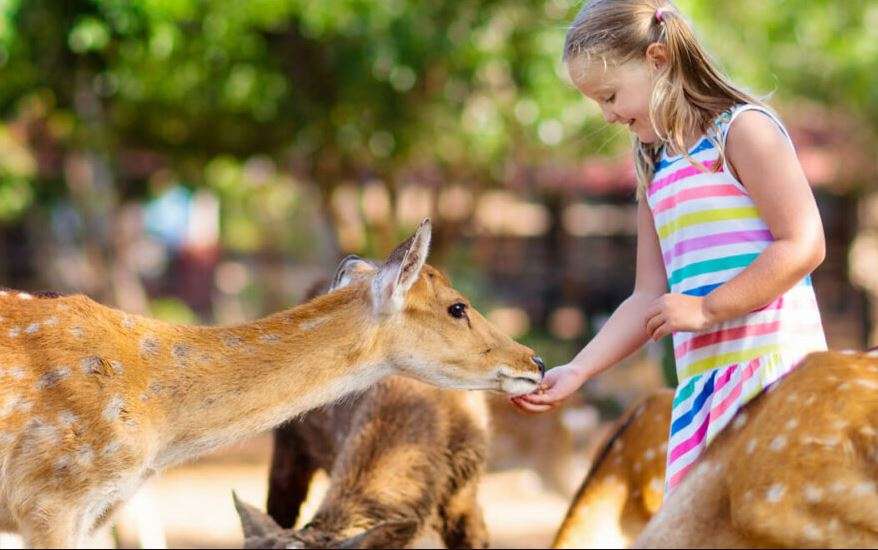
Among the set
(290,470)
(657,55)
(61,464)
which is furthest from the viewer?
(290,470)

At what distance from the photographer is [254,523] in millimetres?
4797

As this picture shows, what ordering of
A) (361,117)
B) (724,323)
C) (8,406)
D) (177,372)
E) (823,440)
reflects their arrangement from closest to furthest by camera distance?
1. (823,440)
2. (724,323)
3. (8,406)
4. (177,372)
5. (361,117)

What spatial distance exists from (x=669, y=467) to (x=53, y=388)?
1871 mm

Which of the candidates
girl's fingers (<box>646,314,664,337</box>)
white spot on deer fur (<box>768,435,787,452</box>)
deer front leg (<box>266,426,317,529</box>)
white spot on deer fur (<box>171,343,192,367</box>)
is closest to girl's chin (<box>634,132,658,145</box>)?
girl's fingers (<box>646,314,664,337</box>)

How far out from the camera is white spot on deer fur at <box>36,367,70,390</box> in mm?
4160

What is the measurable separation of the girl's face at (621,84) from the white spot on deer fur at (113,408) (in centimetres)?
167

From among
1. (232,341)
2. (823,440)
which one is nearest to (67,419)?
(232,341)

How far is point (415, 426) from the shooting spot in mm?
6066

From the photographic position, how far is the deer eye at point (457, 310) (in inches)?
181

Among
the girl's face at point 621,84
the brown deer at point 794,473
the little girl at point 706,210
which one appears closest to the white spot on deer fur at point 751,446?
the brown deer at point 794,473

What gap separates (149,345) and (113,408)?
0.91 ft

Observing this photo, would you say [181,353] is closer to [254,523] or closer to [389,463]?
[254,523]

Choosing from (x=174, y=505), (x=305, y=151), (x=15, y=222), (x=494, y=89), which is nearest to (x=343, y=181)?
(x=305, y=151)

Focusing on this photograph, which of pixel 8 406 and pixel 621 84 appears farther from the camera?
pixel 8 406
